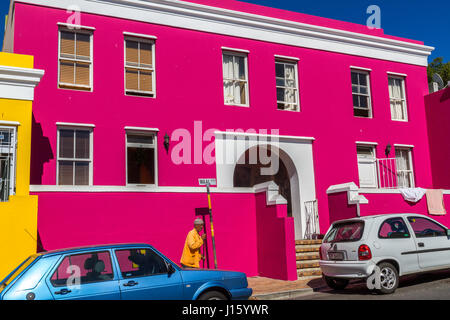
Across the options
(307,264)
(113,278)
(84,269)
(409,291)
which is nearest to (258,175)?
(307,264)

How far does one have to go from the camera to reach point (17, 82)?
34.4 ft

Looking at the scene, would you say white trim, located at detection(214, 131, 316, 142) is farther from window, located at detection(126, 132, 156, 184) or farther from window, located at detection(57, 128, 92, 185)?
window, located at detection(57, 128, 92, 185)

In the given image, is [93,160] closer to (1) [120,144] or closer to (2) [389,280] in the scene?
(1) [120,144]

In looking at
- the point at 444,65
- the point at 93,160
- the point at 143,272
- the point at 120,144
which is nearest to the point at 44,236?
the point at 93,160

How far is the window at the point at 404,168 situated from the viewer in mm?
17688

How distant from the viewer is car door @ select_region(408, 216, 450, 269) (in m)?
10.1

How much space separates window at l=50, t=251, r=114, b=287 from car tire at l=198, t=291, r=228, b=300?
4.87 ft

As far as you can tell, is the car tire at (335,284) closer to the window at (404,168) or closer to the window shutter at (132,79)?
the window shutter at (132,79)

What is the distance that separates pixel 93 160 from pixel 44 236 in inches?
98.1

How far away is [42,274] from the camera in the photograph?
647cm

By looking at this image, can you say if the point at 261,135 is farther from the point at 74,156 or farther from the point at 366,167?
the point at 74,156

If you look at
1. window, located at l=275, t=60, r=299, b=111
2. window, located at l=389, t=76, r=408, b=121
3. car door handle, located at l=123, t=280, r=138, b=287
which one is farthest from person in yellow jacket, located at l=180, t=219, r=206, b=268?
window, located at l=389, t=76, r=408, b=121

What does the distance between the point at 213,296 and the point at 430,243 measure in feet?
18.1

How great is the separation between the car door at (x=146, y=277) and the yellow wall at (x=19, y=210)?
3378 mm
